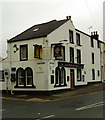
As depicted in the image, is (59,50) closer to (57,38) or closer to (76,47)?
(57,38)

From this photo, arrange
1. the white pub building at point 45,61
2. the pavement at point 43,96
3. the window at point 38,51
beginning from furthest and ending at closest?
the white pub building at point 45,61 → the window at point 38,51 → the pavement at point 43,96

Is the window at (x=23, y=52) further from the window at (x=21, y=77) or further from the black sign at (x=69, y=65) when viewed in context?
the black sign at (x=69, y=65)

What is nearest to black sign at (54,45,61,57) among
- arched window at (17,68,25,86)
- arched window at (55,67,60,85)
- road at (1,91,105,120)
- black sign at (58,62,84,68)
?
black sign at (58,62,84,68)

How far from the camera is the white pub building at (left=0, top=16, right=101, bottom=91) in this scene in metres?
19.3

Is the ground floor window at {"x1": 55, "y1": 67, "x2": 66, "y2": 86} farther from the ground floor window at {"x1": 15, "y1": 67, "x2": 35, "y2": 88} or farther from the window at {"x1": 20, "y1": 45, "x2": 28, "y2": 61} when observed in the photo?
the window at {"x1": 20, "y1": 45, "x2": 28, "y2": 61}

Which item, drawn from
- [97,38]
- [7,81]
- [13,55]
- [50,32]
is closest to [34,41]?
[50,32]

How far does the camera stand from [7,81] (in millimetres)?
21922

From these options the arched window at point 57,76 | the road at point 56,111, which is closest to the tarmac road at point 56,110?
the road at point 56,111

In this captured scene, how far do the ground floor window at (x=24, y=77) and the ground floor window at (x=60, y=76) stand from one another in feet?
9.17

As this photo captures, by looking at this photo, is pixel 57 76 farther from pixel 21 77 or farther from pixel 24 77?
pixel 21 77

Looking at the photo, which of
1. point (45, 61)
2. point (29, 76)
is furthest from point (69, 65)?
point (29, 76)

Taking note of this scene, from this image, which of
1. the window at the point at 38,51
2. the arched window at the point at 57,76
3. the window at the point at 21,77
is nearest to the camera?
the window at the point at 38,51

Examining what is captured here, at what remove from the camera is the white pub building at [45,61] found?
19344 mm

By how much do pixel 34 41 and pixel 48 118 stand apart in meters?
12.7
